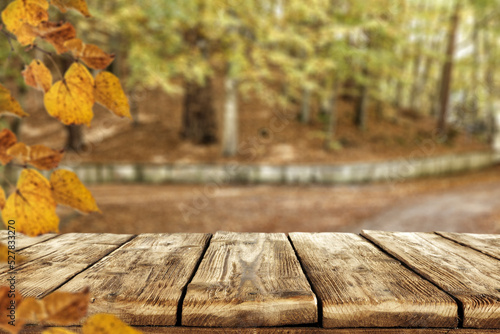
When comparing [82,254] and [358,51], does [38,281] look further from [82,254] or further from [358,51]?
[358,51]

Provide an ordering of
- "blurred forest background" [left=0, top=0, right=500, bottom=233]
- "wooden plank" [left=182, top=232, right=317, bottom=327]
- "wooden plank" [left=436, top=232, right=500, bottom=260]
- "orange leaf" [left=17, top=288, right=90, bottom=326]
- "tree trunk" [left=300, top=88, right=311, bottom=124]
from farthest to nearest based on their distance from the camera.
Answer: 1. "tree trunk" [left=300, top=88, right=311, bottom=124]
2. "blurred forest background" [left=0, top=0, right=500, bottom=233]
3. "wooden plank" [left=436, top=232, right=500, bottom=260]
4. "wooden plank" [left=182, top=232, right=317, bottom=327]
5. "orange leaf" [left=17, top=288, right=90, bottom=326]

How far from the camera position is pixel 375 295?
93 centimetres

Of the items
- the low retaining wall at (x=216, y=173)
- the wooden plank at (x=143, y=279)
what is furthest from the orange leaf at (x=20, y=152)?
the low retaining wall at (x=216, y=173)

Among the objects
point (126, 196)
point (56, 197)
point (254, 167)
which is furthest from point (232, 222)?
point (56, 197)

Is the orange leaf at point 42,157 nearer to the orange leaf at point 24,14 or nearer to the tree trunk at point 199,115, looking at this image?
the orange leaf at point 24,14

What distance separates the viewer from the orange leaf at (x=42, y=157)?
2.26 ft

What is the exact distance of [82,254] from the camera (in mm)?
1284

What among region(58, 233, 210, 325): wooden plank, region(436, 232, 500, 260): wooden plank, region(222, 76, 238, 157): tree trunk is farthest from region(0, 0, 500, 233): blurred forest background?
region(436, 232, 500, 260): wooden plank

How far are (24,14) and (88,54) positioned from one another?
0.53 ft

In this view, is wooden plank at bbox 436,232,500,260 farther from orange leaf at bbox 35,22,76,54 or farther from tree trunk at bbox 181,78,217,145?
tree trunk at bbox 181,78,217,145

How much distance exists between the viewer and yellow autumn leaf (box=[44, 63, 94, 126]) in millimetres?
717

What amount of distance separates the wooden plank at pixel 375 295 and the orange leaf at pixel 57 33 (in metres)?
0.85

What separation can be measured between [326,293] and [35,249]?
112cm

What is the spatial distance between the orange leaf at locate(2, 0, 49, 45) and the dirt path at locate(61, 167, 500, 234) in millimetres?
6239
